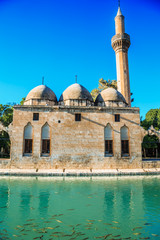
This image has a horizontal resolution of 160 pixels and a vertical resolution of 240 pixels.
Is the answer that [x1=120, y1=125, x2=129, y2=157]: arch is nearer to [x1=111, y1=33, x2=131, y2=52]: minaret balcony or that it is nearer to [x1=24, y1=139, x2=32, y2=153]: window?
[x1=24, y1=139, x2=32, y2=153]: window

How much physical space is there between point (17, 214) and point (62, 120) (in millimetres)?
9260

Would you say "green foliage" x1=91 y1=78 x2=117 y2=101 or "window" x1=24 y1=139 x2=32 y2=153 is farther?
"green foliage" x1=91 y1=78 x2=117 y2=101

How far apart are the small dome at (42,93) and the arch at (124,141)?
734 cm

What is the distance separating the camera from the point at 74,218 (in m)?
5.85

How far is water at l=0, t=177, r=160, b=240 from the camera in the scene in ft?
15.9

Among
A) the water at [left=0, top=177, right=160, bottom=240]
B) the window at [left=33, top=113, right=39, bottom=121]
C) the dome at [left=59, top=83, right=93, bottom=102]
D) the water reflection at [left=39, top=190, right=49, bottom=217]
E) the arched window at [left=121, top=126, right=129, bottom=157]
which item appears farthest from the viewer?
the dome at [left=59, top=83, right=93, bottom=102]

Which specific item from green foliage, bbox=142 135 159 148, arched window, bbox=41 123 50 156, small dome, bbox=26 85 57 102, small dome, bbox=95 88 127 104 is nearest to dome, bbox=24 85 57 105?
small dome, bbox=26 85 57 102

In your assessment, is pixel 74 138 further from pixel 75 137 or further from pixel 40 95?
pixel 40 95

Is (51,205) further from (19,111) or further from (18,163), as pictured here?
(19,111)

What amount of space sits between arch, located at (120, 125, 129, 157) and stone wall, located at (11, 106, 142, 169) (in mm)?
275

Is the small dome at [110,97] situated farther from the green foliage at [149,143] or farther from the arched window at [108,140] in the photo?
the green foliage at [149,143]

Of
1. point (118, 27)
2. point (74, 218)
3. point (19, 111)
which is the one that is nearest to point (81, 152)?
point (19, 111)

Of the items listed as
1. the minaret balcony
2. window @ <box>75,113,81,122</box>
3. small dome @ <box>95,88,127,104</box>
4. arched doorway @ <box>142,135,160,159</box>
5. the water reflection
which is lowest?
the water reflection

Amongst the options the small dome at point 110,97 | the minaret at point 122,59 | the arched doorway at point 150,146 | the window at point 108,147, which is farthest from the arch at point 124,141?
the arched doorway at point 150,146
